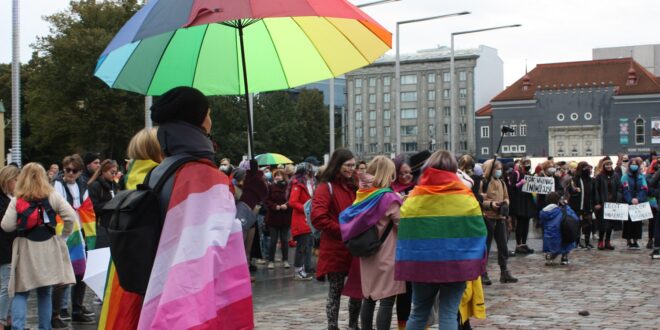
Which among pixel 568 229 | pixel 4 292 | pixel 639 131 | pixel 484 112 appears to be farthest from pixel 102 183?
pixel 484 112

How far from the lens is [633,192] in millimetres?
20031

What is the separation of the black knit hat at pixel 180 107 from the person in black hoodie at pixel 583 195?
16735 mm

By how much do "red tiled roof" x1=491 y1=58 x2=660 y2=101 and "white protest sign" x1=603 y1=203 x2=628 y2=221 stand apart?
91.1 metres

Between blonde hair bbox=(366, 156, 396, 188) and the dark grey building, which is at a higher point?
the dark grey building

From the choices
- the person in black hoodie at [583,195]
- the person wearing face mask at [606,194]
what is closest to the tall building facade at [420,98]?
the person wearing face mask at [606,194]

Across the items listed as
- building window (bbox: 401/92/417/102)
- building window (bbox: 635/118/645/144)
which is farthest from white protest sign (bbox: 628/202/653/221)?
building window (bbox: 401/92/417/102)

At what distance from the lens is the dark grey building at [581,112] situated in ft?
340

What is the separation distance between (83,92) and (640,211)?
45146 millimetres

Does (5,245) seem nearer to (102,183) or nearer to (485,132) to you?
(102,183)

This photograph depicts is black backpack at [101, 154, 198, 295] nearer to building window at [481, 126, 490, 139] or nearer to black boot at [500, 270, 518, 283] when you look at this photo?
black boot at [500, 270, 518, 283]

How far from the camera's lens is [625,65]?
111875mm

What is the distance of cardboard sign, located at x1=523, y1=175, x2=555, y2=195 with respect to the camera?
19.0 metres

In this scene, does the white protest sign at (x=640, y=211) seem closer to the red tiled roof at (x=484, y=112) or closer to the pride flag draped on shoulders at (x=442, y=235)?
the pride flag draped on shoulders at (x=442, y=235)

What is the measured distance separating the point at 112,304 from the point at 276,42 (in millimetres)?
2647
